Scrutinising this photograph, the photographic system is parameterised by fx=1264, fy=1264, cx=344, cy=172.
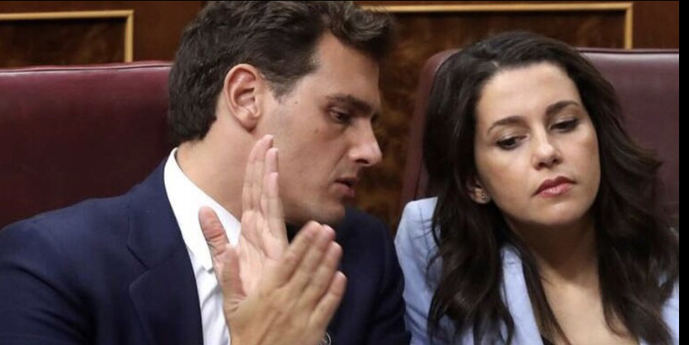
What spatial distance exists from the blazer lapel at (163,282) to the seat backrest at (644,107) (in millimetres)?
321

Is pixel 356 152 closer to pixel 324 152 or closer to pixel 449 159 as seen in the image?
pixel 324 152

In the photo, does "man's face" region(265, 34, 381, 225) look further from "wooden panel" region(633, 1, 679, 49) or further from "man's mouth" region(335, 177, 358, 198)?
"wooden panel" region(633, 1, 679, 49)

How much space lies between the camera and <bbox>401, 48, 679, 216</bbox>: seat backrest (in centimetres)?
119

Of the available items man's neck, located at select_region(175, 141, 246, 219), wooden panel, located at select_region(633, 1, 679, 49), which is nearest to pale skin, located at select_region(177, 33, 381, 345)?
man's neck, located at select_region(175, 141, 246, 219)

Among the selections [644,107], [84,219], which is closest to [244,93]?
[84,219]

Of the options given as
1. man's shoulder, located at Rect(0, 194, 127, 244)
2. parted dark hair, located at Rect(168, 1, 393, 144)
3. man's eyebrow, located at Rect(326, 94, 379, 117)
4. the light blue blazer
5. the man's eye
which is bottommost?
the light blue blazer

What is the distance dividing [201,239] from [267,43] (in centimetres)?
16

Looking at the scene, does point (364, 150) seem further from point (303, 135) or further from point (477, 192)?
point (477, 192)

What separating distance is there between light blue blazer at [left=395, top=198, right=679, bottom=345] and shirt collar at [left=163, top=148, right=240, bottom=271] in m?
0.21

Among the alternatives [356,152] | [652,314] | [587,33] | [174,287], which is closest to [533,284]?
[652,314]

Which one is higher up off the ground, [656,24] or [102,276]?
[656,24]

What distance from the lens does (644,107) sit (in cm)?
120

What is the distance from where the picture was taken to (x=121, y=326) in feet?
2.97

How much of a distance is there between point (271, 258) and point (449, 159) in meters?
0.37
